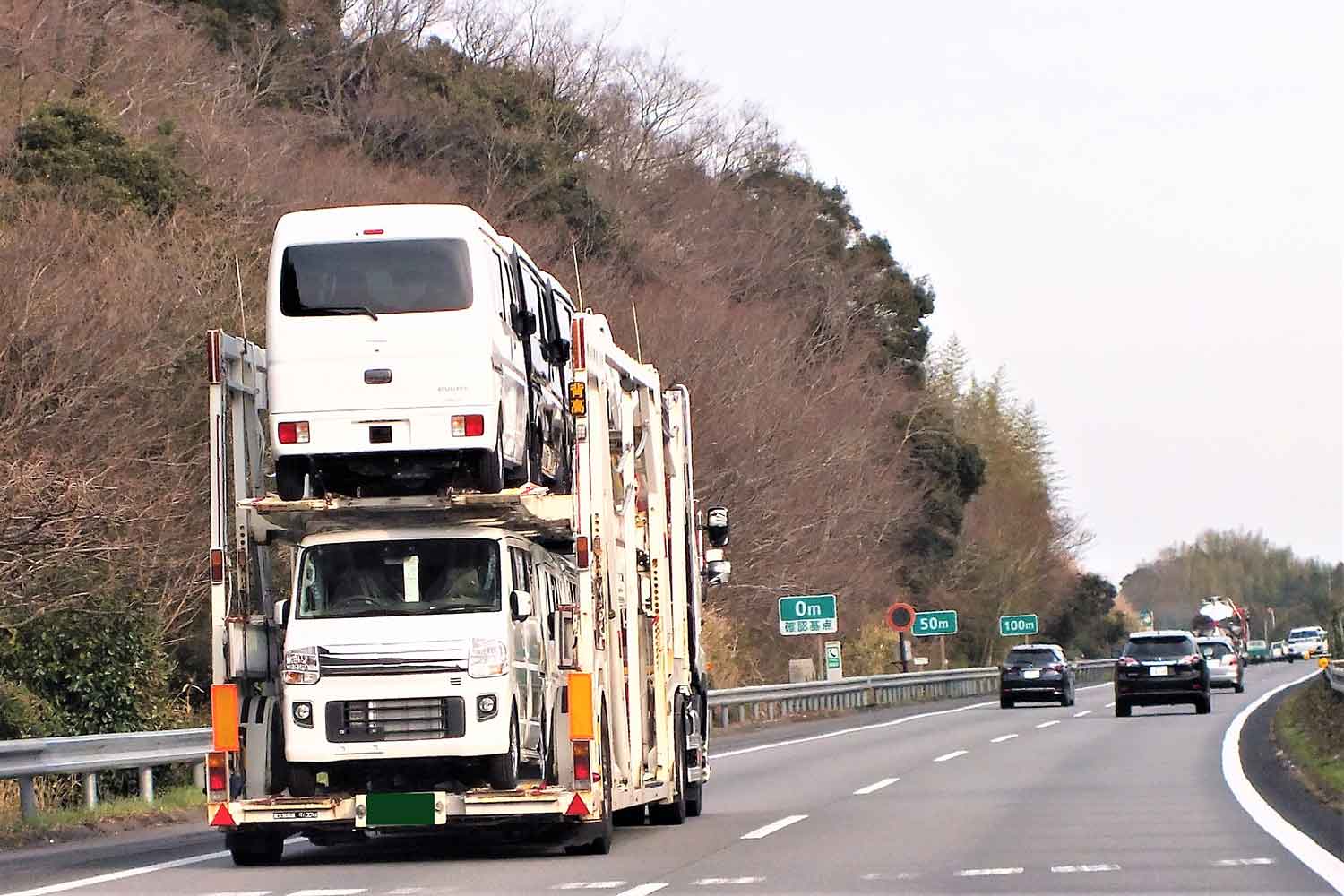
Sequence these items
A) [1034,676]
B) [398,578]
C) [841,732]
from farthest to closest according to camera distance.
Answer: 1. [1034,676]
2. [841,732]
3. [398,578]

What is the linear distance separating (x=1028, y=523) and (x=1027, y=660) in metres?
41.3

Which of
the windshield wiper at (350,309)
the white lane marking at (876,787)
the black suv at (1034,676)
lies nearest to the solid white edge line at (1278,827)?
the white lane marking at (876,787)

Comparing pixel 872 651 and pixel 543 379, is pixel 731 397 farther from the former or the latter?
pixel 543 379

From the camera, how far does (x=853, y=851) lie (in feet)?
48.1

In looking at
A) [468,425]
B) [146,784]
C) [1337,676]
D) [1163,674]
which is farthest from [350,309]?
[1163,674]

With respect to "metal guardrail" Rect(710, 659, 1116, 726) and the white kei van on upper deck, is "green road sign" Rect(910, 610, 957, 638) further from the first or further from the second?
the white kei van on upper deck

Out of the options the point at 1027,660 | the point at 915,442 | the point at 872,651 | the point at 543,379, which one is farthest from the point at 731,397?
the point at 543,379

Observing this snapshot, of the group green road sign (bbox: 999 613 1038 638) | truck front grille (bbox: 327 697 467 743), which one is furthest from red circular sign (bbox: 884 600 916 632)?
truck front grille (bbox: 327 697 467 743)

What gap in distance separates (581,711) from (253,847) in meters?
2.56

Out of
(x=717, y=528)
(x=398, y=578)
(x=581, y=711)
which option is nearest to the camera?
(x=581, y=711)

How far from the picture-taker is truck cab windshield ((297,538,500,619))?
578 inches

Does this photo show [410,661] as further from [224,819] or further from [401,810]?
[224,819]

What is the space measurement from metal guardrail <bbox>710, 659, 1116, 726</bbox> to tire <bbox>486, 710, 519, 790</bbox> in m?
22.0

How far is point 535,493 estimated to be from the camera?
48.6 ft
